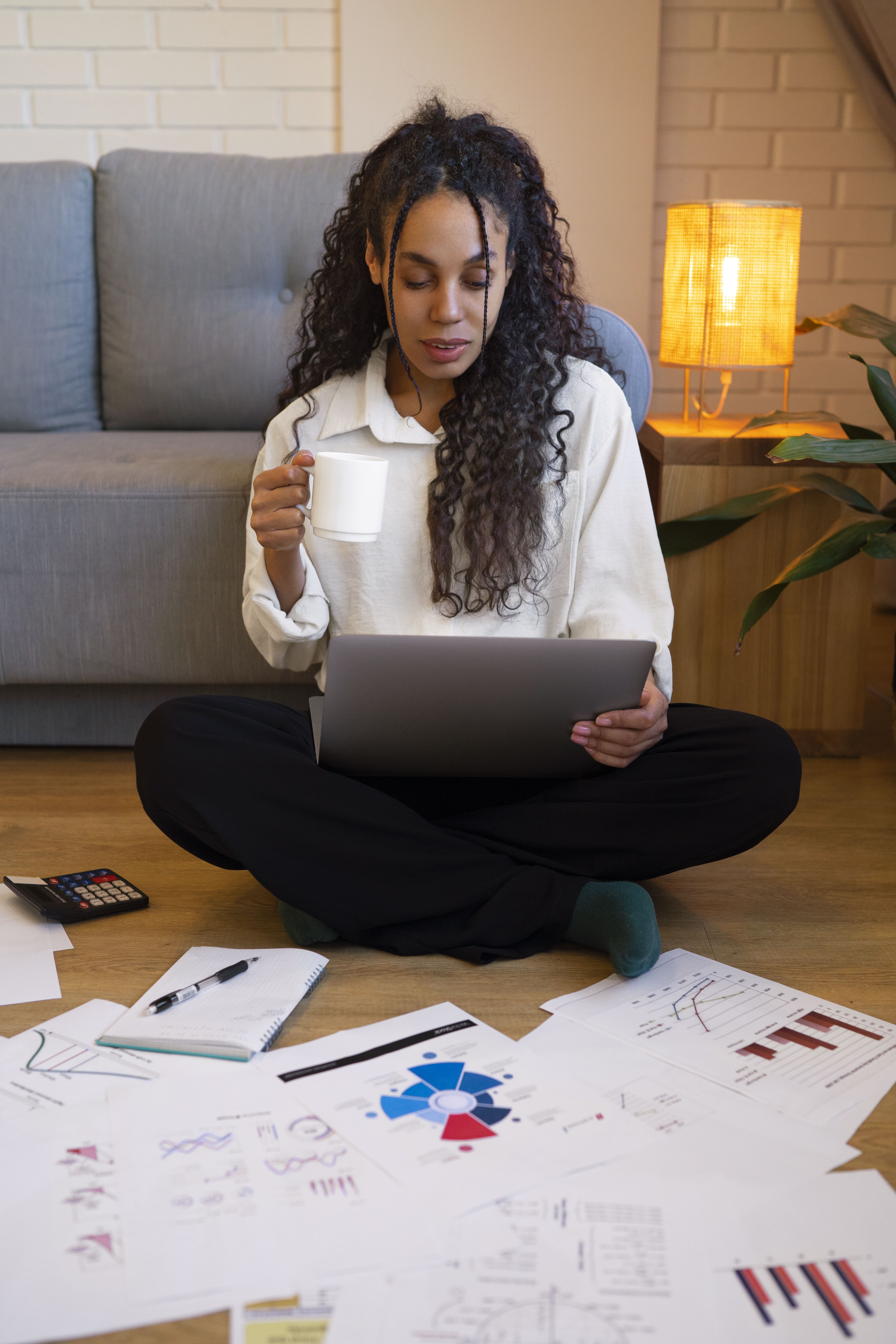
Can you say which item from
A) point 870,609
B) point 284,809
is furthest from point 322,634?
point 870,609

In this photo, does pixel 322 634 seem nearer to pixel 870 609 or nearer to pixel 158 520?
pixel 158 520

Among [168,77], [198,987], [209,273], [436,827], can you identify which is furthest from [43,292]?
[198,987]

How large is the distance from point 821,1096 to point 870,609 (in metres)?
1.07

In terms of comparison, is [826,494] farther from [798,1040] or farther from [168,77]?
[168,77]

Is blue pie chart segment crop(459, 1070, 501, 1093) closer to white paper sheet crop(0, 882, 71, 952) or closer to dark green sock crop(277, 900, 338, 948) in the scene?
dark green sock crop(277, 900, 338, 948)

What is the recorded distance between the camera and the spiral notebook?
1.08 meters

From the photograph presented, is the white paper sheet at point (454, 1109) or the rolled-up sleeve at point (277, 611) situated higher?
the rolled-up sleeve at point (277, 611)

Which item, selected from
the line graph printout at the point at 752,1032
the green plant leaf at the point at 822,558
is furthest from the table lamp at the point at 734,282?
the line graph printout at the point at 752,1032

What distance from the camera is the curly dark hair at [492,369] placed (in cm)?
136

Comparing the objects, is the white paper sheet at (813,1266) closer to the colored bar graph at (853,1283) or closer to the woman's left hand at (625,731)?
the colored bar graph at (853,1283)

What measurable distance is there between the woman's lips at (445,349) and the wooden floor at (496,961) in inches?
26.7

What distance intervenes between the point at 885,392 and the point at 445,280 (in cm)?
81

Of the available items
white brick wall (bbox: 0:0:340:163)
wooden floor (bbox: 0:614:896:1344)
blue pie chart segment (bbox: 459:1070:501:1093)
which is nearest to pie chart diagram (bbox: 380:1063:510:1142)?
blue pie chart segment (bbox: 459:1070:501:1093)

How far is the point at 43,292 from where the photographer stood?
2229 mm
